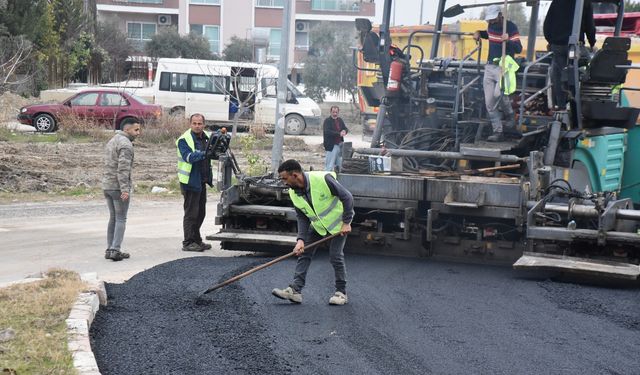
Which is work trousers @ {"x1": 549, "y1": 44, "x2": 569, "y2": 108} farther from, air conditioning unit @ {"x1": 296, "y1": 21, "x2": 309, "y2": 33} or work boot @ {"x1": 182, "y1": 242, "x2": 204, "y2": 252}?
air conditioning unit @ {"x1": 296, "y1": 21, "x2": 309, "y2": 33}

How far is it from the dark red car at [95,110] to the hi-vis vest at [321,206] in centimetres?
1675

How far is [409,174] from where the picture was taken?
9891 mm

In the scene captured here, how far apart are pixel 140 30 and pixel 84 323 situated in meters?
47.6

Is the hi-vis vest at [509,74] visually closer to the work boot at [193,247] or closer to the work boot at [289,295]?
the work boot at [289,295]

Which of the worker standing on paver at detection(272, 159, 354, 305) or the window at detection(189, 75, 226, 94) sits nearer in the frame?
the worker standing on paver at detection(272, 159, 354, 305)

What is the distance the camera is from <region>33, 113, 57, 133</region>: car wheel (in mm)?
24203

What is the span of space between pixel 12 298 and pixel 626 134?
7.62m

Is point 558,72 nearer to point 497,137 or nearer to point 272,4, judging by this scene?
point 497,137

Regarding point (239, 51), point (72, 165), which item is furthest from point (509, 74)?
point (239, 51)

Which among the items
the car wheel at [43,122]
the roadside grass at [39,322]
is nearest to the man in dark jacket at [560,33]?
the roadside grass at [39,322]

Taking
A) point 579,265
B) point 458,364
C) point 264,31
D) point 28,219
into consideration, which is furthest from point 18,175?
point 264,31

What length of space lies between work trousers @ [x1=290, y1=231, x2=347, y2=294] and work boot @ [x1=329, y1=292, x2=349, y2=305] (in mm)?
57

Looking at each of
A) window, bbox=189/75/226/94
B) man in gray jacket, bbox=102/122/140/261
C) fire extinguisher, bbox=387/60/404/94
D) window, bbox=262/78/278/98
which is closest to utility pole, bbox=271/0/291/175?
fire extinguisher, bbox=387/60/404/94

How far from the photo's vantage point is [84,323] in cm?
658
